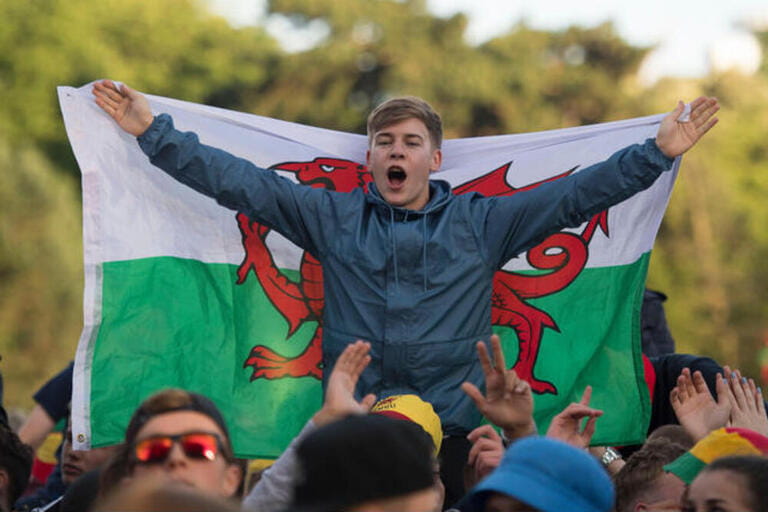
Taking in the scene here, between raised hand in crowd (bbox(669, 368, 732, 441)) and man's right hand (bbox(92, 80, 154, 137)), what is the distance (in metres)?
2.38

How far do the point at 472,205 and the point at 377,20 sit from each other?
99.9ft

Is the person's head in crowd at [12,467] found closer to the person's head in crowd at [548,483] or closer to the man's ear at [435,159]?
the man's ear at [435,159]

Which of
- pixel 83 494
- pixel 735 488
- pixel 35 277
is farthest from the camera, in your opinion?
pixel 35 277

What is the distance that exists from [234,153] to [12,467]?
1.68 meters

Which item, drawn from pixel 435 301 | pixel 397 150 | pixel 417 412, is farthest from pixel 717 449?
pixel 397 150

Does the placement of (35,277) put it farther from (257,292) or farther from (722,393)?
(722,393)

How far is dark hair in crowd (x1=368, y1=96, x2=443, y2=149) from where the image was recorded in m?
6.03

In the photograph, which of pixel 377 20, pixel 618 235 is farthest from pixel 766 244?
pixel 618 235

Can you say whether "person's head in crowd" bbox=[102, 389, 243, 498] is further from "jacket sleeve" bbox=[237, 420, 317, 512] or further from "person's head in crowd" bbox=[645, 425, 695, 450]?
"person's head in crowd" bbox=[645, 425, 695, 450]

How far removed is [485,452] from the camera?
4.74 metres

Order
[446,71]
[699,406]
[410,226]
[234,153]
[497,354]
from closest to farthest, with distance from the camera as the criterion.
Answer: [497,354]
[699,406]
[410,226]
[234,153]
[446,71]

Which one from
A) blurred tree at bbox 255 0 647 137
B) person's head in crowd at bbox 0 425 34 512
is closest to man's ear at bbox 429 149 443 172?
person's head in crowd at bbox 0 425 34 512

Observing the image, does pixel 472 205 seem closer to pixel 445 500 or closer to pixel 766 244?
pixel 445 500

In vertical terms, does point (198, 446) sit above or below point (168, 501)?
above
